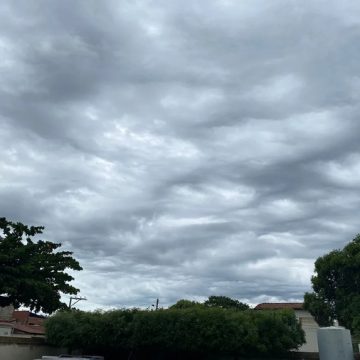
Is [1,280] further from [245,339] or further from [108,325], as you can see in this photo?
[245,339]

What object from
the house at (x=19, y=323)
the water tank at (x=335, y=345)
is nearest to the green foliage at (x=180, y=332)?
the water tank at (x=335, y=345)

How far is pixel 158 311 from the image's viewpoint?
23.5 m

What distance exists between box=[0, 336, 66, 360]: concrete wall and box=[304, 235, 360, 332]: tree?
25.3 metres

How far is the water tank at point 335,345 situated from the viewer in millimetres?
20328

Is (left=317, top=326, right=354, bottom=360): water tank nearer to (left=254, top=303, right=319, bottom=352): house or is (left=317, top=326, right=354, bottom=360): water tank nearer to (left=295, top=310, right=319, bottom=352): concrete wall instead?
(left=254, top=303, right=319, bottom=352): house

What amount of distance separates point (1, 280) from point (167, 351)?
8.51m

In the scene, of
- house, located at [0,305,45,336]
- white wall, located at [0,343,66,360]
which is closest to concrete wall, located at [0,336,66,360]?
white wall, located at [0,343,66,360]

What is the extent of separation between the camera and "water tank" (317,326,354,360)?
20328 mm

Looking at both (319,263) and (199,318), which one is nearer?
(199,318)

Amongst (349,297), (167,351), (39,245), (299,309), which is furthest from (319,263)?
(39,245)

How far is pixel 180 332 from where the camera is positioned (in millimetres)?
22500

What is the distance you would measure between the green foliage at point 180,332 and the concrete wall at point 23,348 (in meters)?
0.57

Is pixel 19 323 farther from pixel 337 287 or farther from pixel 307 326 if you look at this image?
pixel 337 287

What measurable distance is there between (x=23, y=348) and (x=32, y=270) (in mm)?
3449
